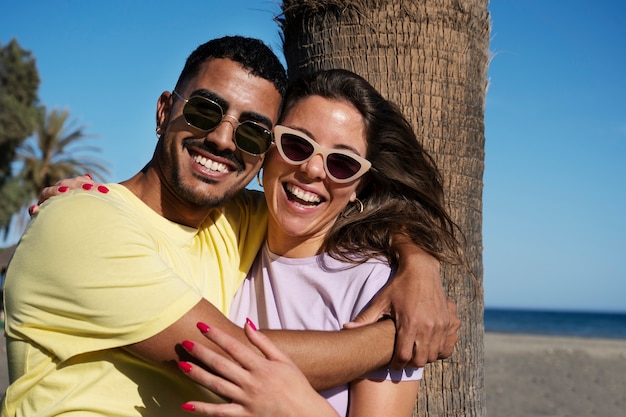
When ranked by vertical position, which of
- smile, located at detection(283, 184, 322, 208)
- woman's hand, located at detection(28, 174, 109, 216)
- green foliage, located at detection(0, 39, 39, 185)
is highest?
green foliage, located at detection(0, 39, 39, 185)

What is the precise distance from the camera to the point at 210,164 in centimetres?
313

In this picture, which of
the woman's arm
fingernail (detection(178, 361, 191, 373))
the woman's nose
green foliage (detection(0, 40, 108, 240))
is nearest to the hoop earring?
the woman's nose

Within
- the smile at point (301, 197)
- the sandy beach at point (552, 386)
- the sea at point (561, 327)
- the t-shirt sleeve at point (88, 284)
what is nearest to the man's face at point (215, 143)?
the smile at point (301, 197)

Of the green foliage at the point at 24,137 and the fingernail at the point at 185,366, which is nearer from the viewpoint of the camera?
the fingernail at the point at 185,366

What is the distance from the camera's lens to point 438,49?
354 centimetres

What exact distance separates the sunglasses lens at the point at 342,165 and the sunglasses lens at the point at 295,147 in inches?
4.3

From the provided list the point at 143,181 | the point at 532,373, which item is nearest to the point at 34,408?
the point at 143,181

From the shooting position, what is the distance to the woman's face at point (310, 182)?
10.4 ft

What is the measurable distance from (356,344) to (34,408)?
4.11 ft

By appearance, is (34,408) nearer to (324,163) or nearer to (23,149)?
(324,163)

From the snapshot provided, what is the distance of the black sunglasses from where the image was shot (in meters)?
3.07

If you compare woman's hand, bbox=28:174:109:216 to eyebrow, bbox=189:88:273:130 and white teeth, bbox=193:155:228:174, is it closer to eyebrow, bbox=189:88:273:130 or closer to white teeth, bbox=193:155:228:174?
white teeth, bbox=193:155:228:174

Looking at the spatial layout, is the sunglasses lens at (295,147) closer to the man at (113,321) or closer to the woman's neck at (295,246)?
the woman's neck at (295,246)

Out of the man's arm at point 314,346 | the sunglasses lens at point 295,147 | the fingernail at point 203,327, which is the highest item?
the sunglasses lens at point 295,147
